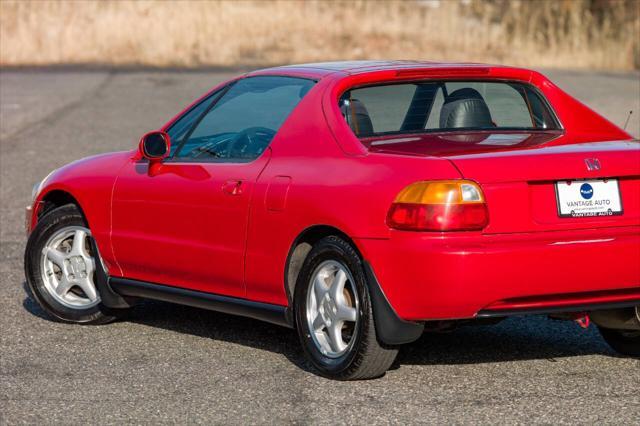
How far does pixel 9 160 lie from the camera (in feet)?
55.8

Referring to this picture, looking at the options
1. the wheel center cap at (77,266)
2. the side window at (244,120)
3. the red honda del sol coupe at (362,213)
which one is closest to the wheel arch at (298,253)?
the red honda del sol coupe at (362,213)

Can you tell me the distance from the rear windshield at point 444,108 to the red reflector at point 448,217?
0.89 m

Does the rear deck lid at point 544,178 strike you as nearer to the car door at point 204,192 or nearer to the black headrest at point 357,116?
the black headrest at point 357,116

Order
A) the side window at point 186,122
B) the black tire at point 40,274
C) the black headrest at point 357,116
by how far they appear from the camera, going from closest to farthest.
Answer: the black headrest at point 357,116 → the side window at point 186,122 → the black tire at point 40,274

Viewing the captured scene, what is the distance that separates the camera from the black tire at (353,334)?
244 inches

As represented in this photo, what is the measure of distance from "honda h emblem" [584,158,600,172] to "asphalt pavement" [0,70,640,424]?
96cm

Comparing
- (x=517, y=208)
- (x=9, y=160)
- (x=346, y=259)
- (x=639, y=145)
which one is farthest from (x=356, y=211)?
(x=9, y=160)

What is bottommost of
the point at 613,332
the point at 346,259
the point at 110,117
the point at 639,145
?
the point at 110,117

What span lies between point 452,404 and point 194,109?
7.94 feet

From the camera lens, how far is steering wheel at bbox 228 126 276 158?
7.01m

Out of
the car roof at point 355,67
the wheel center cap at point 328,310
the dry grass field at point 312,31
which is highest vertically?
the car roof at point 355,67

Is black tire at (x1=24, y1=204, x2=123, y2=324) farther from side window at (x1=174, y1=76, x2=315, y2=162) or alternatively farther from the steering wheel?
the steering wheel

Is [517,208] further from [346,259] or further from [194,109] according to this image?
[194,109]

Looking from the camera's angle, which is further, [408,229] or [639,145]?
[639,145]
